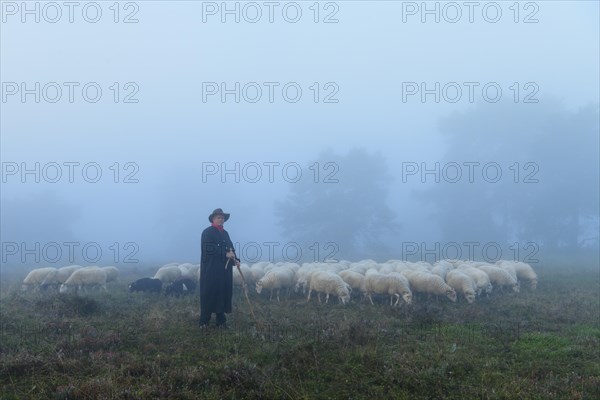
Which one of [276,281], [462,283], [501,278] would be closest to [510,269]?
[501,278]

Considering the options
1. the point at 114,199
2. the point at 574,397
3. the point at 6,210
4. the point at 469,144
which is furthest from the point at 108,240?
the point at 574,397

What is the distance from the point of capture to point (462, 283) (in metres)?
14.6

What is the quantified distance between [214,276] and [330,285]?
438 cm

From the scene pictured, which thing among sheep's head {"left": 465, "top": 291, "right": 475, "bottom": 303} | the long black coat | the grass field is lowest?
sheep's head {"left": 465, "top": 291, "right": 475, "bottom": 303}

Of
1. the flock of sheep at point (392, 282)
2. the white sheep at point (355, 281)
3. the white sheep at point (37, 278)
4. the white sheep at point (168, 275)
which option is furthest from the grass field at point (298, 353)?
the white sheep at point (37, 278)

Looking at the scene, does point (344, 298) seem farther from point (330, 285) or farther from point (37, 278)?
point (37, 278)

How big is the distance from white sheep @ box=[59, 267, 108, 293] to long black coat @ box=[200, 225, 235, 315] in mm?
8295

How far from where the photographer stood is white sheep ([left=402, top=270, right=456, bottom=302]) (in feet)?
46.2

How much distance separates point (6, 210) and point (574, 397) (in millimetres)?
79672

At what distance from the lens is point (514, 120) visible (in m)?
55.4

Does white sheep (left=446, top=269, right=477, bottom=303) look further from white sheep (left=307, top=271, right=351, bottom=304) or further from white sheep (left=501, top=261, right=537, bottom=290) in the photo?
white sheep (left=501, top=261, right=537, bottom=290)

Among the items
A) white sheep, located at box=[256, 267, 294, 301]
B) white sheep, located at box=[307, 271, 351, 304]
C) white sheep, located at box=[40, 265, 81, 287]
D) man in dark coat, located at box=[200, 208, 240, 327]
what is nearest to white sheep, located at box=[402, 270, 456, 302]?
white sheep, located at box=[307, 271, 351, 304]

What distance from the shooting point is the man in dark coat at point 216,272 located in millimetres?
10328

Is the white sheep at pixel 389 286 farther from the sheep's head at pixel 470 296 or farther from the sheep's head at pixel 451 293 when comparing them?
the sheep's head at pixel 470 296
